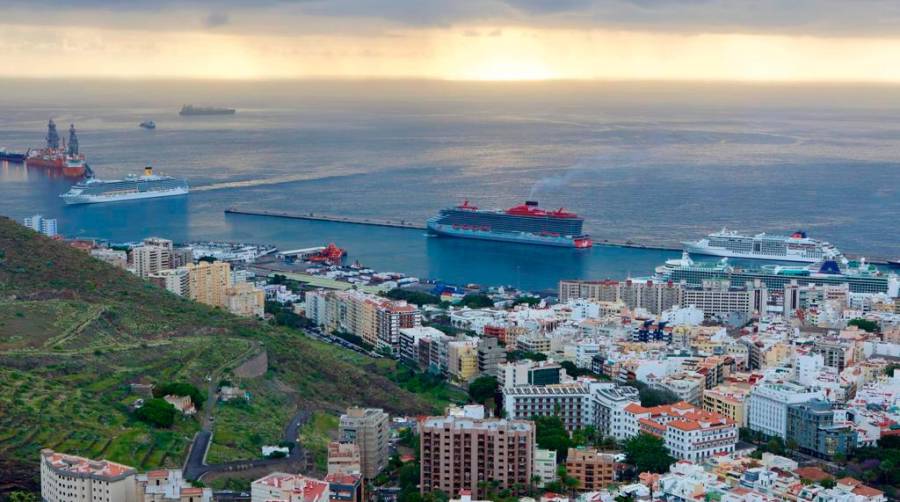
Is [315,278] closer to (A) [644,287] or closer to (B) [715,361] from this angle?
(A) [644,287]

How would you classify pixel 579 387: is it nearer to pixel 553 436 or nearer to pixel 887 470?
pixel 553 436

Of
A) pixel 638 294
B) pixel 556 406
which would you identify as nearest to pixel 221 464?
pixel 556 406

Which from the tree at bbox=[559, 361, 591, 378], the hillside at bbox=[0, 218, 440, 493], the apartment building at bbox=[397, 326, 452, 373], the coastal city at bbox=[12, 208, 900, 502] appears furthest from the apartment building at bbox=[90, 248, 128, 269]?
the tree at bbox=[559, 361, 591, 378]

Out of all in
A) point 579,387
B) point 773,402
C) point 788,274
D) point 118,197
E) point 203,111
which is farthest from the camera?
point 203,111

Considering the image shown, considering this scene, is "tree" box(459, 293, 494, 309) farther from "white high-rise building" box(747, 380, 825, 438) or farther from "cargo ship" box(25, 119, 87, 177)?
"cargo ship" box(25, 119, 87, 177)

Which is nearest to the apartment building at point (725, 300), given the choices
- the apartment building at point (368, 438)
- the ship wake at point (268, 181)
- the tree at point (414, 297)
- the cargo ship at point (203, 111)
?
the tree at point (414, 297)

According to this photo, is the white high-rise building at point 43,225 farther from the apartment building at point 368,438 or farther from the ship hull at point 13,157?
the apartment building at point 368,438

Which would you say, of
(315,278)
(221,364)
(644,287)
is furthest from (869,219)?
(221,364)
